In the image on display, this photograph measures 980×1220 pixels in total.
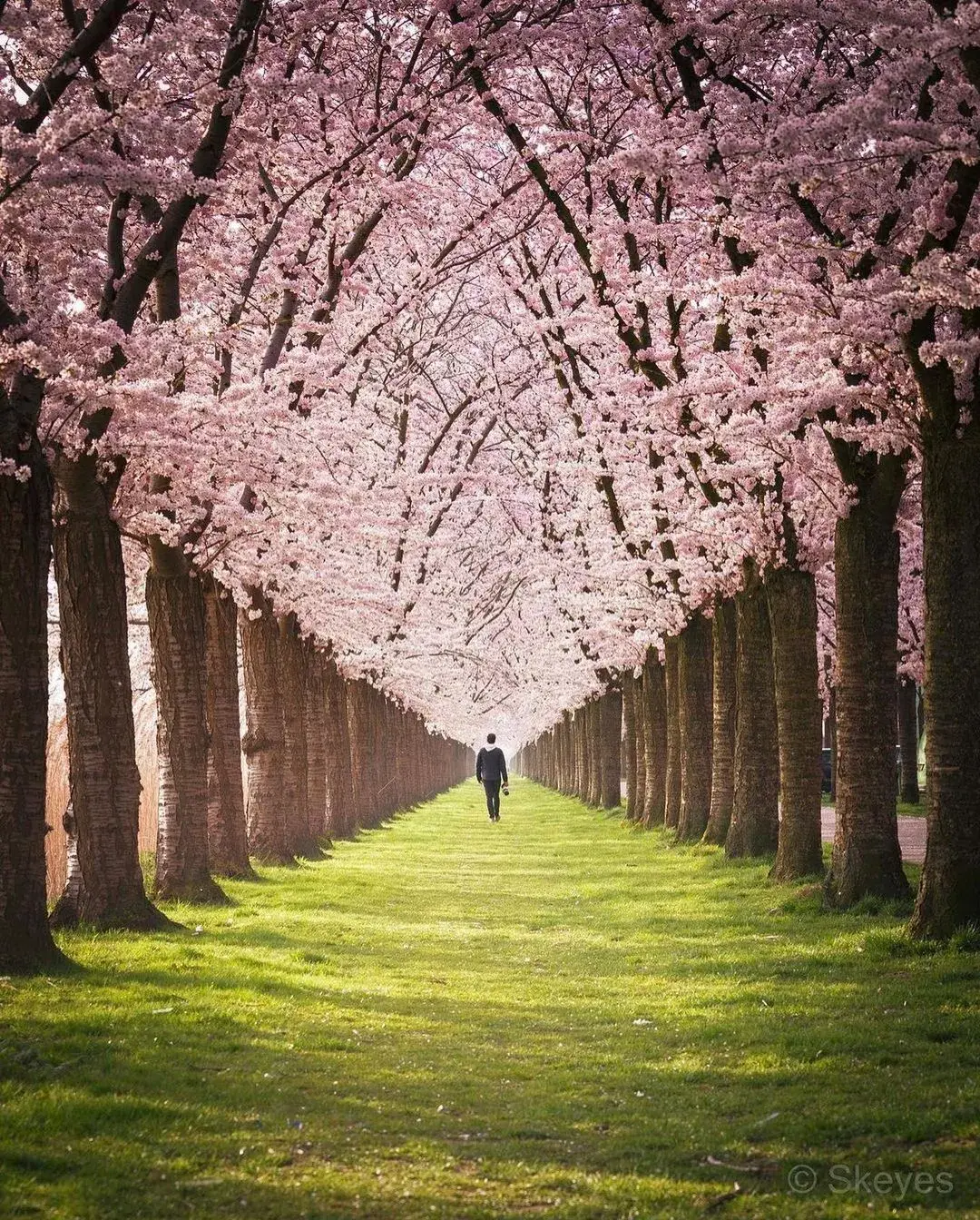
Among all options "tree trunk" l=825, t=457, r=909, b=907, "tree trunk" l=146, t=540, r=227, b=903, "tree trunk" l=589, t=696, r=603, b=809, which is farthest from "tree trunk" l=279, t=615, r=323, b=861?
"tree trunk" l=589, t=696, r=603, b=809

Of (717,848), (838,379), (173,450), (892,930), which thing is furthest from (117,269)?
(717,848)

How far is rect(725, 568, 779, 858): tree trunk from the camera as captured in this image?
22016 millimetres

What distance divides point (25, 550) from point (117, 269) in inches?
137

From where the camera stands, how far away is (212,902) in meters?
18.2

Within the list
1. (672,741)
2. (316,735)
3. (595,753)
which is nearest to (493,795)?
(595,753)

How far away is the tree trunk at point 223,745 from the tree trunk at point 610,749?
2598 cm

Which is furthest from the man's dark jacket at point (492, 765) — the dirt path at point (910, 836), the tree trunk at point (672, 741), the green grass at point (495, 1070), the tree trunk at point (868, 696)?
the tree trunk at point (868, 696)

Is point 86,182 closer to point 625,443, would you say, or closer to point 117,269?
point 117,269

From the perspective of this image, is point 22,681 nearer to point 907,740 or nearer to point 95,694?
point 95,694

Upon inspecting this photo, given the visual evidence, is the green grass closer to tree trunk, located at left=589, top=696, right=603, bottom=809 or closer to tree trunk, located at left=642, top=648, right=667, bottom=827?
tree trunk, located at left=642, top=648, right=667, bottom=827

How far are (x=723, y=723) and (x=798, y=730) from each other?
20.1ft

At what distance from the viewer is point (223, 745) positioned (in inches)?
859

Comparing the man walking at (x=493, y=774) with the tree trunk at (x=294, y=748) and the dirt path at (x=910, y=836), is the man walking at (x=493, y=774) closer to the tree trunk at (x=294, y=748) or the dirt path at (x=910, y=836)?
the dirt path at (x=910, y=836)

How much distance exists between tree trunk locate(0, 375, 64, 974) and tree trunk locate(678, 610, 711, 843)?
18.4m
